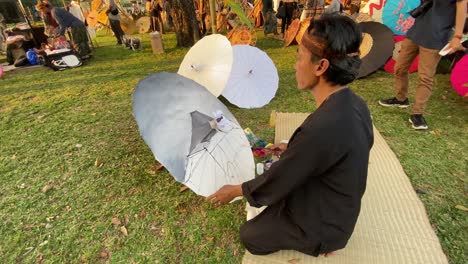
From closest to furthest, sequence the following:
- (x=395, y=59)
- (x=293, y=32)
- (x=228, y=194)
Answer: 1. (x=228, y=194)
2. (x=395, y=59)
3. (x=293, y=32)

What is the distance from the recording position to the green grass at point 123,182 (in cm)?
224

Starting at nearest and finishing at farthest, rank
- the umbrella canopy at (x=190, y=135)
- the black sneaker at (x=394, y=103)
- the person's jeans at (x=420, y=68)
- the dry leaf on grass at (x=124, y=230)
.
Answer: the umbrella canopy at (x=190, y=135), the dry leaf on grass at (x=124, y=230), the person's jeans at (x=420, y=68), the black sneaker at (x=394, y=103)

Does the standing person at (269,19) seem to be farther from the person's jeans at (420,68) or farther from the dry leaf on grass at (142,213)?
the dry leaf on grass at (142,213)

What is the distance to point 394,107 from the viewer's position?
432 cm

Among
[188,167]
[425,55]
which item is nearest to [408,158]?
[425,55]

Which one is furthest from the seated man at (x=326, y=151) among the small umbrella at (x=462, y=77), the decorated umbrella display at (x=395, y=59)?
the decorated umbrella display at (x=395, y=59)

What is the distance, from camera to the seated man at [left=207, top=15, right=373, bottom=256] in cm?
129

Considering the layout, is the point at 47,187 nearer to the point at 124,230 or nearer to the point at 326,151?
the point at 124,230

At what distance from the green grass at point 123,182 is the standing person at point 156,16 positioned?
775cm

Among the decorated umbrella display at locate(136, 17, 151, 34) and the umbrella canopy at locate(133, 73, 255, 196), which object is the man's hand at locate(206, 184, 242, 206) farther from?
the decorated umbrella display at locate(136, 17, 151, 34)

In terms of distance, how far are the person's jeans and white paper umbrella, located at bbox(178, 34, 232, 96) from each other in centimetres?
261

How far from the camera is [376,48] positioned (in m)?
5.54

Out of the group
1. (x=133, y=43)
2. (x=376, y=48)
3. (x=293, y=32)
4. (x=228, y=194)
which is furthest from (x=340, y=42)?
(x=133, y=43)

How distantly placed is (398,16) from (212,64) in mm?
4552
